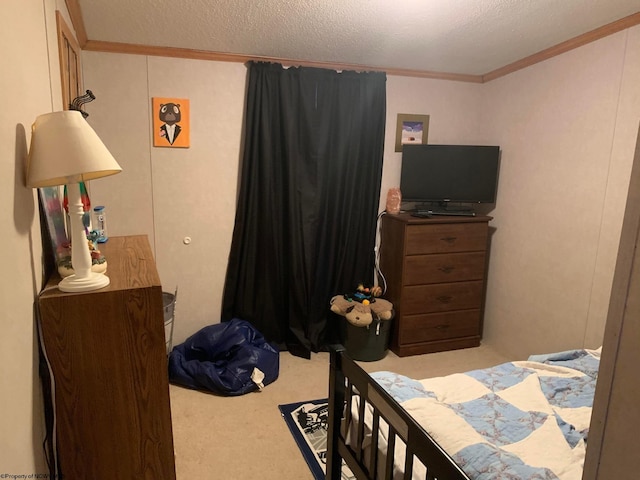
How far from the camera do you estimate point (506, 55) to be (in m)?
2.93

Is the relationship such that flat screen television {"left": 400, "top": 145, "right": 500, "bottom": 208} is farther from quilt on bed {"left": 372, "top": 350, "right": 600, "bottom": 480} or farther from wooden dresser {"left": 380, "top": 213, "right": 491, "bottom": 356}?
quilt on bed {"left": 372, "top": 350, "right": 600, "bottom": 480}

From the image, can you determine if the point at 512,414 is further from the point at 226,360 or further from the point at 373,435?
the point at 226,360

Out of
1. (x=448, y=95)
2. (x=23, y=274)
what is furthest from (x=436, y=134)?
(x=23, y=274)

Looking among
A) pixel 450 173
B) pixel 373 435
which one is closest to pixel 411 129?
pixel 450 173

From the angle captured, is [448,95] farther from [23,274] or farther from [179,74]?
[23,274]

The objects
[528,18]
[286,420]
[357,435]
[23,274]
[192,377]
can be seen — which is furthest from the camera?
[192,377]

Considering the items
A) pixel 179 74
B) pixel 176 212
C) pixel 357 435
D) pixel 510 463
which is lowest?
pixel 357 435

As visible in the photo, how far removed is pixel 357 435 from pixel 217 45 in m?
2.52

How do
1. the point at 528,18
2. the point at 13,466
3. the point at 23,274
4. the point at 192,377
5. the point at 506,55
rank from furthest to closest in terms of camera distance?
the point at 506,55 → the point at 192,377 → the point at 528,18 → the point at 23,274 → the point at 13,466

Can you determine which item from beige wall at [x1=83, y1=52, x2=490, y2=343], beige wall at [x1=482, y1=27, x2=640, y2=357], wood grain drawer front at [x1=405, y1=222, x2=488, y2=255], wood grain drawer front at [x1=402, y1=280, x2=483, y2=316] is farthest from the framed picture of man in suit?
beige wall at [x1=482, y1=27, x2=640, y2=357]

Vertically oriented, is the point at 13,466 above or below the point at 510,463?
above

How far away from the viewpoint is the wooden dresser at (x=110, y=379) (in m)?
1.18

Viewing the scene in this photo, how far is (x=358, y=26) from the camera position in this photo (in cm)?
239

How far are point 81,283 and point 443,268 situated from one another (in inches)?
105
